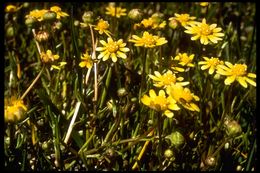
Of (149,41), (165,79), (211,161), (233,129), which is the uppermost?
(149,41)

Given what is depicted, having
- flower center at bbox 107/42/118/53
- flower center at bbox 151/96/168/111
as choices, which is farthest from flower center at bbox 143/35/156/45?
flower center at bbox 151/96/168/111

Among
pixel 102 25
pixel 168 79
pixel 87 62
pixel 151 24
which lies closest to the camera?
pixel 168 79

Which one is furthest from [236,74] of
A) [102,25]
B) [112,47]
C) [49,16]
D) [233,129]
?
[49,16]

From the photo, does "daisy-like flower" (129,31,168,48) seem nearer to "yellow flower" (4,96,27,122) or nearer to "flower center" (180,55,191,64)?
"flower center" (180,55,191,64)

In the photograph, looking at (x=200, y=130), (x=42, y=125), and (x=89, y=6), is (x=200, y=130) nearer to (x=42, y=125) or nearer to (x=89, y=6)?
(x=42, y=125)

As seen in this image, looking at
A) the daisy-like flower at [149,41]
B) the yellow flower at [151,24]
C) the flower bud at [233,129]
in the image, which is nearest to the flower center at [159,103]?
the flower bud at [233,129]

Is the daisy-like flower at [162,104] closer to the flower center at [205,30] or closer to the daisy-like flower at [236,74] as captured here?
the daisy-like flower at [236,74]

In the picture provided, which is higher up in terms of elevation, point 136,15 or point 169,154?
point 136,15

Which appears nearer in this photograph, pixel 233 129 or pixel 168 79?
pixel 233 129

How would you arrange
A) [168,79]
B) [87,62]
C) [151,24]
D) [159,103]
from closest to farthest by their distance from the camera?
A: [159,103], [168,79], [87,62], [151,24]

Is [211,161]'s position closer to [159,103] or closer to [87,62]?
[159,103]

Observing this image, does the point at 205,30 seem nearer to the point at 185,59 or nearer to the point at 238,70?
the point at 185,59
